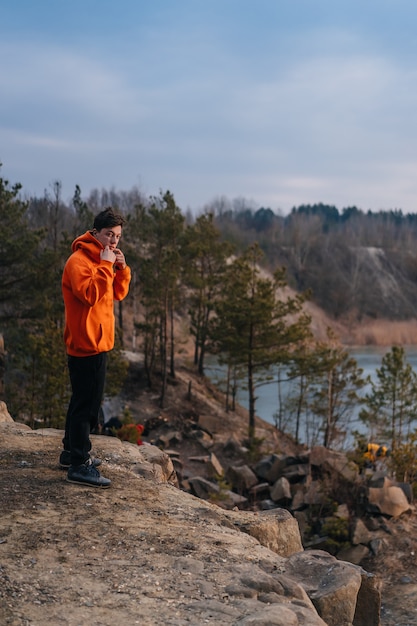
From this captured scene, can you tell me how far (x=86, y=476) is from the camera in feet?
18.6

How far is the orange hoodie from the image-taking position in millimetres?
5285

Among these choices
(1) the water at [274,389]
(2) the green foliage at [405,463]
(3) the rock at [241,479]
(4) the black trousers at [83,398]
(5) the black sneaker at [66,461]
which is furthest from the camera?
(1) the water at [274,389]

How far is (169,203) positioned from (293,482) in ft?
58.4

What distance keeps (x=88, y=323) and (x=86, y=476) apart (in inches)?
46.7

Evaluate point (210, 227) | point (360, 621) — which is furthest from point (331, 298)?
point (360, 621)

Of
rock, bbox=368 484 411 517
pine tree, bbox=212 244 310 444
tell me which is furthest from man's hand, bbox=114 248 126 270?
pine tree, bbox=212 244 310 444

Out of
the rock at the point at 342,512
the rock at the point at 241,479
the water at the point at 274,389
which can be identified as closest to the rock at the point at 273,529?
the rock at the point at 342,512

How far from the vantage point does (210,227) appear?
34312 millimetres

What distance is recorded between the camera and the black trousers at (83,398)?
18.0ft

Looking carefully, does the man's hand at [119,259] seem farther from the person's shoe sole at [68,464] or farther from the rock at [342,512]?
the rock at [342,512]

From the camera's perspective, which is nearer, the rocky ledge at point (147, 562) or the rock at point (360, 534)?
the rocky ledge at point (147, 562)

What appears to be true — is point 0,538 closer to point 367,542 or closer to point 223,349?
point 367,542

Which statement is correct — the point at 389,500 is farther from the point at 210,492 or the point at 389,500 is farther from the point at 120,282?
the point at 120,282

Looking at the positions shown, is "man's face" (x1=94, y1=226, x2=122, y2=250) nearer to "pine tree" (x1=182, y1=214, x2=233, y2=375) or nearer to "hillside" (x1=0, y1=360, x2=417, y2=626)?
"hillside" (x1=0, y1=360, x2=417, y2=626)
